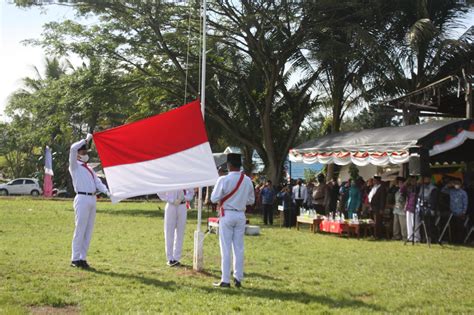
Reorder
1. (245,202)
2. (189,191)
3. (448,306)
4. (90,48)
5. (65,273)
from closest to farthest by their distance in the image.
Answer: (448,306) → (245,202) → (65,273) → (189,191) → (90,48)

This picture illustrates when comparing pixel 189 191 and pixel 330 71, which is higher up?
pixel 330 71

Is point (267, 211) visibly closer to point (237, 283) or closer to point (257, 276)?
point (257, 276)

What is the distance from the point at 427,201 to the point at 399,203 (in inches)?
54.1

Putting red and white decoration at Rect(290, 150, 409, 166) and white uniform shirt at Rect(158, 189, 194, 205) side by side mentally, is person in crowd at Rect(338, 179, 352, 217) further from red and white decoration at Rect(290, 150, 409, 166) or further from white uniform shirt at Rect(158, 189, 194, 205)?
white uniform shirt at Rect(158, 189, 194, 205)

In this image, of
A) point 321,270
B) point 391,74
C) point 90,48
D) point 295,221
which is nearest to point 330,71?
point 391,74

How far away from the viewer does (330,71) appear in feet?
91.5

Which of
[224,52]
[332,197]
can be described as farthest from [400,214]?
[224,52]

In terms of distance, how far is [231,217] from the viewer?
866 cm

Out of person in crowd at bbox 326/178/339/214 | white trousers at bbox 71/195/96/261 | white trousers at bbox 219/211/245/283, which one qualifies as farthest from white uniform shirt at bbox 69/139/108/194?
person in crowd at bbox 326/178/339/214

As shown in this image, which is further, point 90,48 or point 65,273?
point 90,48

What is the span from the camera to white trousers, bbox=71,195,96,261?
9.95 meters

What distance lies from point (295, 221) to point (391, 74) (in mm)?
8026

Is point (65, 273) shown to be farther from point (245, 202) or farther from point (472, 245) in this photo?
point (472, 245)

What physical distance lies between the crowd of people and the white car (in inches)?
1282
